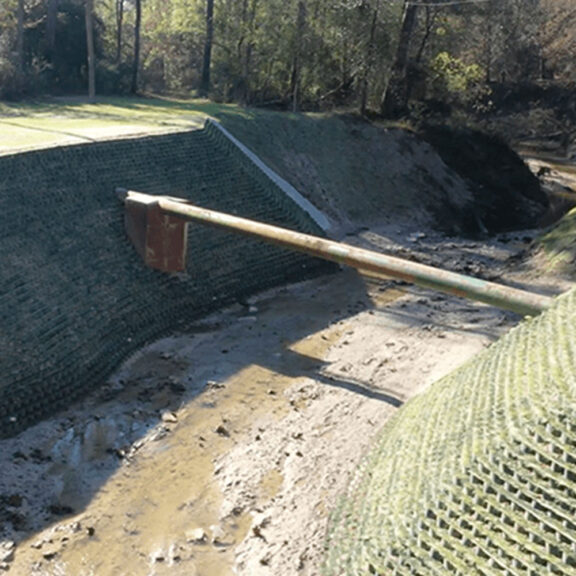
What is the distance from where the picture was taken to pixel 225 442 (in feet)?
33.2

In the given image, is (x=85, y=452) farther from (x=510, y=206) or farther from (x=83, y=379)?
(x=510, y=206)

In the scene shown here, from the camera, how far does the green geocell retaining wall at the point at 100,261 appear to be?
10812 mm

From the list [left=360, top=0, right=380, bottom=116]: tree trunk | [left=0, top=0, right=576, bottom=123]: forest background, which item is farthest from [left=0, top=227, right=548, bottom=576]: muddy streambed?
[left=0, top=0, right=576, bottom=123]: forest background

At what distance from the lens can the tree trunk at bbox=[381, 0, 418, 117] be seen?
86.8ft

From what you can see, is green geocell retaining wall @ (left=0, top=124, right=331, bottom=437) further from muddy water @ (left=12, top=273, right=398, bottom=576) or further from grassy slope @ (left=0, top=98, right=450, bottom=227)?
grassy slope @ (left=0, top=98, right=450, bottom=227)

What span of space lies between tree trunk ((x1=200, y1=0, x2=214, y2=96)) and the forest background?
0.20ft

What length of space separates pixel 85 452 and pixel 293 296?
7.01m

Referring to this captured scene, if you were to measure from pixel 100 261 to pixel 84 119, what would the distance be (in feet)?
30.1

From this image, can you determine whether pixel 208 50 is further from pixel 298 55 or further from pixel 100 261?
pixel 100 261

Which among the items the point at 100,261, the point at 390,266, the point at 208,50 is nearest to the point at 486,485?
the point at 390,266

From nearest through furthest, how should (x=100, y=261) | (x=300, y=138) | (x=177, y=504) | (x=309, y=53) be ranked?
(x=177, y=504)
(x=100, y=261)
(x=300, y=138)
(x=309, y=53)

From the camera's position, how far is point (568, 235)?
17.3 m

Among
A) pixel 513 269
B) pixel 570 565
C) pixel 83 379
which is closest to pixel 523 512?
pixel 570 565

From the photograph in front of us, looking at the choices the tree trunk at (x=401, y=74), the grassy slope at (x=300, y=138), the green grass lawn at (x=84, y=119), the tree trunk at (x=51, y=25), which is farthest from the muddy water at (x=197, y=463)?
the tree trunk at (x=51, y=25)
